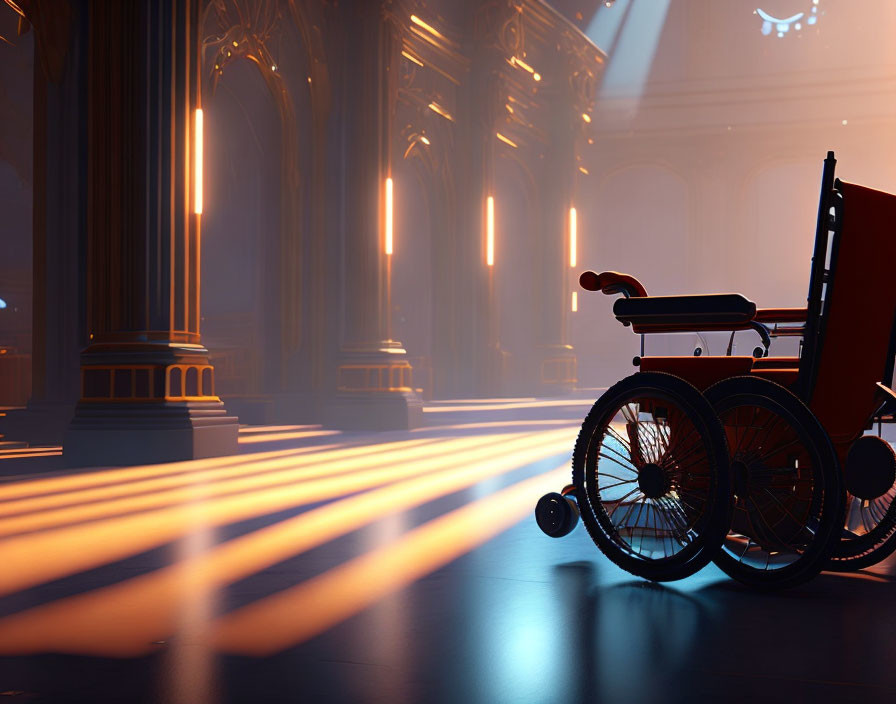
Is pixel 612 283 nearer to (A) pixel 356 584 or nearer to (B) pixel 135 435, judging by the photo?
(A) pixel 356 584

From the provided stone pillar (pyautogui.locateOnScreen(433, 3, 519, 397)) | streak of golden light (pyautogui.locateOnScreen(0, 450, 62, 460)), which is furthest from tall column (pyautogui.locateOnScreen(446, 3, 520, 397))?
streak of golden light (pyautogui.locateOnScreen(0, 450, 62, 460))

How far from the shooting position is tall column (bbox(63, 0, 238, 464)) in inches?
250

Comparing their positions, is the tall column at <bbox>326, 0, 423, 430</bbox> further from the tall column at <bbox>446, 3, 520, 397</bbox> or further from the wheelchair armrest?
the wheelchair armrest

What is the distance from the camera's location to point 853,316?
2.57 metres

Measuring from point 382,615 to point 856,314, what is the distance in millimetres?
1474

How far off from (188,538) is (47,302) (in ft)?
15.8

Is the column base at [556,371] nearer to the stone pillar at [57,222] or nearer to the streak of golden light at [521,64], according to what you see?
the streak of golden light at [521,64]

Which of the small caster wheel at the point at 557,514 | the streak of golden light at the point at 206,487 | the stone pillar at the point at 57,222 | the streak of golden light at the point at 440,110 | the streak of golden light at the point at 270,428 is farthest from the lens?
the streak of golden light at the point at 440,110

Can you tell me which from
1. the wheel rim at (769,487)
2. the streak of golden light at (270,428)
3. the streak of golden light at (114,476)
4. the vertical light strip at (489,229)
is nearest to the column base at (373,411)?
the streak of golden light at (270,428)

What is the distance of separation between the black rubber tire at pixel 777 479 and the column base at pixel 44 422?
613cm

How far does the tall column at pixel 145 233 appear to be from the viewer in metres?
6.35

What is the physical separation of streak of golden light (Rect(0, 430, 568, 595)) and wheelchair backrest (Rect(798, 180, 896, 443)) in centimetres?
221

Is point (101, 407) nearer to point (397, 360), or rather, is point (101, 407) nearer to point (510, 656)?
point (397, 360)

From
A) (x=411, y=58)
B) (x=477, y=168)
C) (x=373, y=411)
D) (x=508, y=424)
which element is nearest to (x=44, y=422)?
(x=373, y=411)
